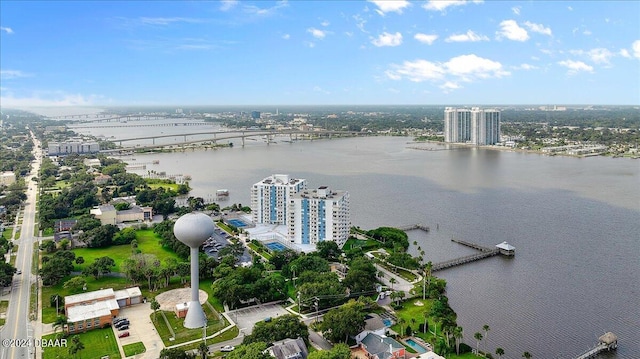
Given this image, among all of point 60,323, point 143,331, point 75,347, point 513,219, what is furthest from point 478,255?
point 60,323

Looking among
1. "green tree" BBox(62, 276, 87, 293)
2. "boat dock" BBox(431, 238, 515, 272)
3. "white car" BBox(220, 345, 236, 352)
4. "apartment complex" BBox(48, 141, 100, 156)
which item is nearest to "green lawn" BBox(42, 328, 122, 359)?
"white car" BBox(220, 345, 236, 352)

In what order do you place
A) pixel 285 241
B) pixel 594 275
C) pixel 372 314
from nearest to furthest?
pixel 372 314
pixel 594 275
pixel 285 241

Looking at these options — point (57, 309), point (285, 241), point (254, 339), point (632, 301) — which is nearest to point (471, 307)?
point (632, 301)

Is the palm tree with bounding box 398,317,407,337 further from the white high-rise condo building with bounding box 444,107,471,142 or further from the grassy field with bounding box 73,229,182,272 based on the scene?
the white high-rise condo building with bounding box 444,107,471,142

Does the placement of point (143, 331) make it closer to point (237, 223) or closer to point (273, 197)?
point (273, 197)

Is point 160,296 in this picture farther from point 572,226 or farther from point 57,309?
point 572,226
